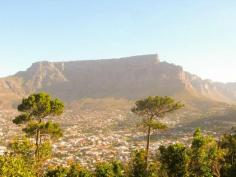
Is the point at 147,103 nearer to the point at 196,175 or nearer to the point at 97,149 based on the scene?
the point at 196,175

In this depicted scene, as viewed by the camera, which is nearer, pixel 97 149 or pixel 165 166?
pixel 165 166

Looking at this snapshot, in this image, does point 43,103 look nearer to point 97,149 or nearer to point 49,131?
point 49,131

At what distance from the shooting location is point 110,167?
6203cm

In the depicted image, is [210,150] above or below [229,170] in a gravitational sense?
above

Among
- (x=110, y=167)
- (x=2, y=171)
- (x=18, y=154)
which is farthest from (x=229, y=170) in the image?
(x=2, y=171)

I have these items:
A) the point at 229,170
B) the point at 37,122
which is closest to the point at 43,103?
the point at 37,122

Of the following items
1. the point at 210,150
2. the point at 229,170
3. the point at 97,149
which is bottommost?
the point at 97,149

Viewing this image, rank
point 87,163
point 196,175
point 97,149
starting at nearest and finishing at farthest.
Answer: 1. point 196,175
2. point 87,163
3. point 97,149

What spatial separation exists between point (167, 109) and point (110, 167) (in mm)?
22055

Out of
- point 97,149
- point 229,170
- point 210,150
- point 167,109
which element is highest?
point 167,109

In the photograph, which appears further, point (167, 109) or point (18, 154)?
point (167, 109)

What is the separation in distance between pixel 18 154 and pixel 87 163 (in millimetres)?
93096

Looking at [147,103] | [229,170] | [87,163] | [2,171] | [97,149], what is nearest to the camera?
[2,171]

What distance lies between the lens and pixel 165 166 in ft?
198
